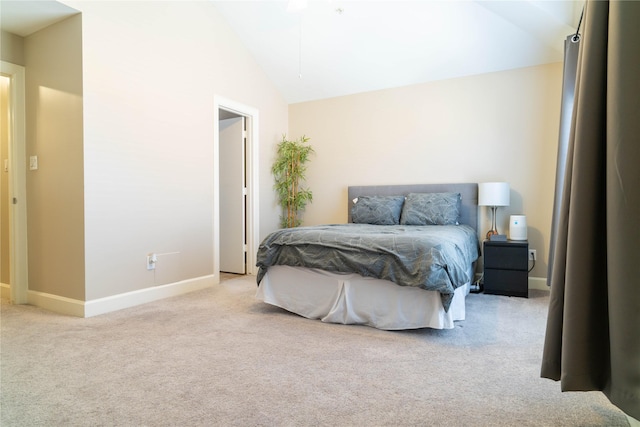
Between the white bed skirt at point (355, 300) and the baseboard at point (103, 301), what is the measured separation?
1.09m

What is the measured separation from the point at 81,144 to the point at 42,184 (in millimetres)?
676

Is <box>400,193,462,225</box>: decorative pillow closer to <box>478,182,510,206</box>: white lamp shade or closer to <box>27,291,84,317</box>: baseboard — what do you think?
<box>478,182,510,206</box>: white lamp shade

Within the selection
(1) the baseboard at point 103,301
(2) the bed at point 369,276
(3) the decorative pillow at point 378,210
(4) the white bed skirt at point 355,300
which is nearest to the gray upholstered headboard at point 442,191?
(3) the decorative pillow at point 378,210

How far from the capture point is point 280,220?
5.38 m

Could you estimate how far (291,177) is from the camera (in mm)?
5273

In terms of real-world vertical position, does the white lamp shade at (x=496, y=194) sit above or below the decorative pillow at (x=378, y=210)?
above

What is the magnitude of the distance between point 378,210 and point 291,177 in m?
1.55

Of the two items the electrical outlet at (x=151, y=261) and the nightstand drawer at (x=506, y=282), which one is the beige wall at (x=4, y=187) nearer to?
the electrical outlet at (x=151, y=261)

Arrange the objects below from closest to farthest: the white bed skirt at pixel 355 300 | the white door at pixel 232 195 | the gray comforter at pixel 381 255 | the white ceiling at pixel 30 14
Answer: the gray comforter at pixel 381 255 < the white bed skirt at pixel 355 300 < the white ceiling at pixel 30 14 < the white door at pixel 232 195

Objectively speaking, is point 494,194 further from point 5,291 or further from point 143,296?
point 5,291

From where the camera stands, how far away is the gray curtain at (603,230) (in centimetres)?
88

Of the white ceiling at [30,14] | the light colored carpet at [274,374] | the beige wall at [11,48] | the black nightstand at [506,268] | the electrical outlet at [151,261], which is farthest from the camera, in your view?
the black nightstand at [506,268]

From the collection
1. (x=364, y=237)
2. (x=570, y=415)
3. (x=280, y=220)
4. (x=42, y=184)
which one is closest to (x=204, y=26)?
(x=42, y=184)

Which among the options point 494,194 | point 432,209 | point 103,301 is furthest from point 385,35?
point 103,301
